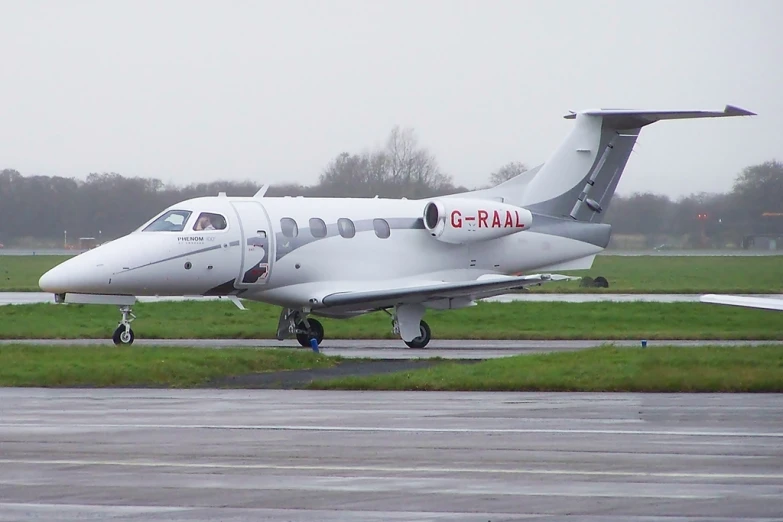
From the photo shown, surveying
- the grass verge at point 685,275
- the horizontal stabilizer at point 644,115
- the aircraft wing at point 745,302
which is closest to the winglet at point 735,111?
the horizontal stabilizer at point 644,115

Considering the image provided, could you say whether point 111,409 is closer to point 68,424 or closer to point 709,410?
point 68,424

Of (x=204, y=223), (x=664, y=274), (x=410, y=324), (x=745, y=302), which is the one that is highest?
(x=204, y=223)

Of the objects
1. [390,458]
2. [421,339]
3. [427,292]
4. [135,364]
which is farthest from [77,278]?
[390,458]

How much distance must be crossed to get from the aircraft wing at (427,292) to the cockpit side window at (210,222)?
7.78 ft

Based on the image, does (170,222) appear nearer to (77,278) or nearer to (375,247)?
(77,278)

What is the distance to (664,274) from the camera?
5675cm

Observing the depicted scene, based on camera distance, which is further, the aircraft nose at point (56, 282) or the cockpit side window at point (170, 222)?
the cockpit side window at point (170, 222)

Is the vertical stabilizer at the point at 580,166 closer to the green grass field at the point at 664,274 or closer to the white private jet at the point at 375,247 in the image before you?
the white private jet at the point at 375,247

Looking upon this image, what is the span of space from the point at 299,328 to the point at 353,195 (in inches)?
572

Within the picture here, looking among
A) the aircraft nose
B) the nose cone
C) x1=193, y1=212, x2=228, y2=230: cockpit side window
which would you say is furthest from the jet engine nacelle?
the aircraft nose

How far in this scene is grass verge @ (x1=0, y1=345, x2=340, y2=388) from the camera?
689 inches

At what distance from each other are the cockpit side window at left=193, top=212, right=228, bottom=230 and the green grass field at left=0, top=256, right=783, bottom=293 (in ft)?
71.2

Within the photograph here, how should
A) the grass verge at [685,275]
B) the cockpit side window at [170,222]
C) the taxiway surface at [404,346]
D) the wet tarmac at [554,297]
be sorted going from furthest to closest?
the grass verge at [685,275], the wet tarmac at [554,297], the cockpit side window at [170,222], the taxiway surface at [404,346]

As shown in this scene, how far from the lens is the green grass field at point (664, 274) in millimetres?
44719
